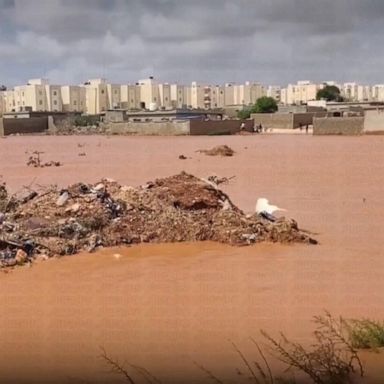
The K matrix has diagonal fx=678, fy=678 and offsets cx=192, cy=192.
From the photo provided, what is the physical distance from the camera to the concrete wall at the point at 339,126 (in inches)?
1540

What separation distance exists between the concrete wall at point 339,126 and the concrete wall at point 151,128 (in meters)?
8.80

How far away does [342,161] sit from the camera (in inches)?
922

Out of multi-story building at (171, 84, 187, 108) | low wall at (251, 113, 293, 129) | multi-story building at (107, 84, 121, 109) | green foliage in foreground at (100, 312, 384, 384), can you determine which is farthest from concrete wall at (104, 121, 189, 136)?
multi-story building at (171, 84, 187, 108)

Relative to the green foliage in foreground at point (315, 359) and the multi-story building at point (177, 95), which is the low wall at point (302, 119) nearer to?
the green foliage in foreground at point (315, 359)

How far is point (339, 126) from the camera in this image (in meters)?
39.6

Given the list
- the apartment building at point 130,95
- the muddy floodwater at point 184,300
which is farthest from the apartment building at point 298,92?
the muddy floodwater at point 184,300

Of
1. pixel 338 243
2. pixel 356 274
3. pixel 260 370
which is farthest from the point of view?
pixel 338 243

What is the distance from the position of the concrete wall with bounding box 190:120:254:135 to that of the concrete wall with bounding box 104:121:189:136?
1.80 ft

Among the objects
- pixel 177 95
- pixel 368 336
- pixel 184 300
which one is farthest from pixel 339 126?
pixel 177 95

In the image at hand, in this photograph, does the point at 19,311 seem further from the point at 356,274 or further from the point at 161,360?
the point at 356,274

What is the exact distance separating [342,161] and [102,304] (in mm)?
18093

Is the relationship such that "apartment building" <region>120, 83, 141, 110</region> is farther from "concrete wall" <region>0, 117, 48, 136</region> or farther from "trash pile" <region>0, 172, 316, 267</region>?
"trash pile" <region>0, 172, 316, 267</region>

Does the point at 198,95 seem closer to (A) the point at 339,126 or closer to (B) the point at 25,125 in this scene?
(B) the point at 25,125

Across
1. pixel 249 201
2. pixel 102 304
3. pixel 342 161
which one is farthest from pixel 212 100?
pixel 102 304
